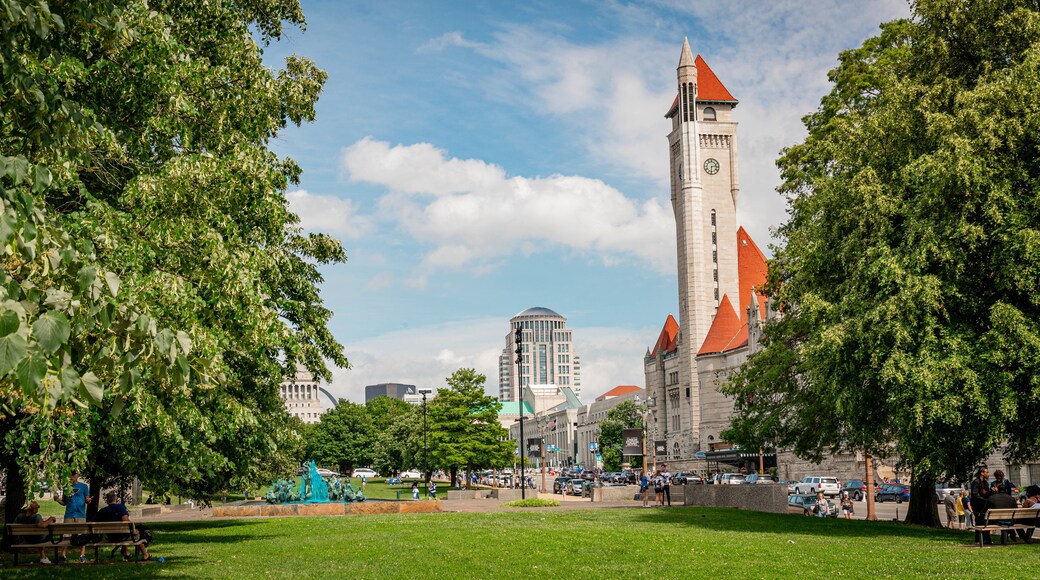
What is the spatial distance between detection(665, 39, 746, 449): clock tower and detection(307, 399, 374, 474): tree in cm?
4159

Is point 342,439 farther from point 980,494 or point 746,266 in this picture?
point 980,494

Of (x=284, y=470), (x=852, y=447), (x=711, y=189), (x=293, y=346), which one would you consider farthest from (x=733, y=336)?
(x=293, y=346)

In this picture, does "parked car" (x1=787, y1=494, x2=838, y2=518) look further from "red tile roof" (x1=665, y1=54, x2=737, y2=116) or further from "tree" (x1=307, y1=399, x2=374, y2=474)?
"red tile roof" (x1=665, y1=54, x2=737, y2=116)

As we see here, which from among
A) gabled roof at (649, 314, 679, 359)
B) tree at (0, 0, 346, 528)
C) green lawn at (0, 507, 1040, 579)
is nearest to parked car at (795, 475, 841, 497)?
green lawn at (0, 507, 1040, 579)

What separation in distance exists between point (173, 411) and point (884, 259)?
15.8 m

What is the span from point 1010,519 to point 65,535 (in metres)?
18.3

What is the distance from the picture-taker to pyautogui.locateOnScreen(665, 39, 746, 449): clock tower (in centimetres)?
12912

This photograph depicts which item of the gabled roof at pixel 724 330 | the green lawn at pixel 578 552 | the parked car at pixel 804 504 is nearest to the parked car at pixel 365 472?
the gabled roof at pixel 724 330

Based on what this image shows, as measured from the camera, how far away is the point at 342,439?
421 ft

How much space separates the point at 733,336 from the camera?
12469 centimetres

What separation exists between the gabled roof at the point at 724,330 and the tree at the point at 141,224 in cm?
10677

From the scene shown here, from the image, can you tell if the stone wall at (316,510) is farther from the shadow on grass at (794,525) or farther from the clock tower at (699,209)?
the clock tower at (699,209)

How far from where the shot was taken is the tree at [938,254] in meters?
21.0

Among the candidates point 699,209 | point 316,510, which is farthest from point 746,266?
point 316,510
